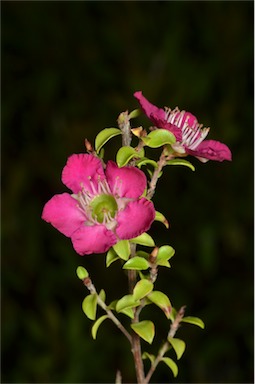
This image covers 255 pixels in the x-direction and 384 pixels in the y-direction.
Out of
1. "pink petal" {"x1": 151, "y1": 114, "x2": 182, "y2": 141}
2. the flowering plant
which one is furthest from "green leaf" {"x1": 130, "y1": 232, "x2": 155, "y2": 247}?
"pink petal" {"x1": 151, "y1": 114, "x2": 182, "y2": 141}

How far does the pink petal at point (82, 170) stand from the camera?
71cm

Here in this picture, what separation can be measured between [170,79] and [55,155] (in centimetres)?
39

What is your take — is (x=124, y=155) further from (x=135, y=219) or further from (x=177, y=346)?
(x=177, y=346)

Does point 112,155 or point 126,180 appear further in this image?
point 112,155

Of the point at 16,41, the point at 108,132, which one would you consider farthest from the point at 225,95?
the point at 108,132

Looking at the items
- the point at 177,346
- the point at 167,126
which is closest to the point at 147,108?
the point at 167,126

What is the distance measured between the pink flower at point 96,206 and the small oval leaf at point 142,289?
0.05 m

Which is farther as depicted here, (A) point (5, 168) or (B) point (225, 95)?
(A) point (5, 168)

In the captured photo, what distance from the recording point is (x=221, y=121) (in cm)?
185

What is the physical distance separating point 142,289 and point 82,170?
0.13 meters

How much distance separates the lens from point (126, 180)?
2.27ft

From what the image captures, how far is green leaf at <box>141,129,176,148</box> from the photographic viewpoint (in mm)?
682

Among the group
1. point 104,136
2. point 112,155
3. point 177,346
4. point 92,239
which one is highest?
point 112,155

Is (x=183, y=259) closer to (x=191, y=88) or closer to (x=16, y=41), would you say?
(x=191, y=88)
